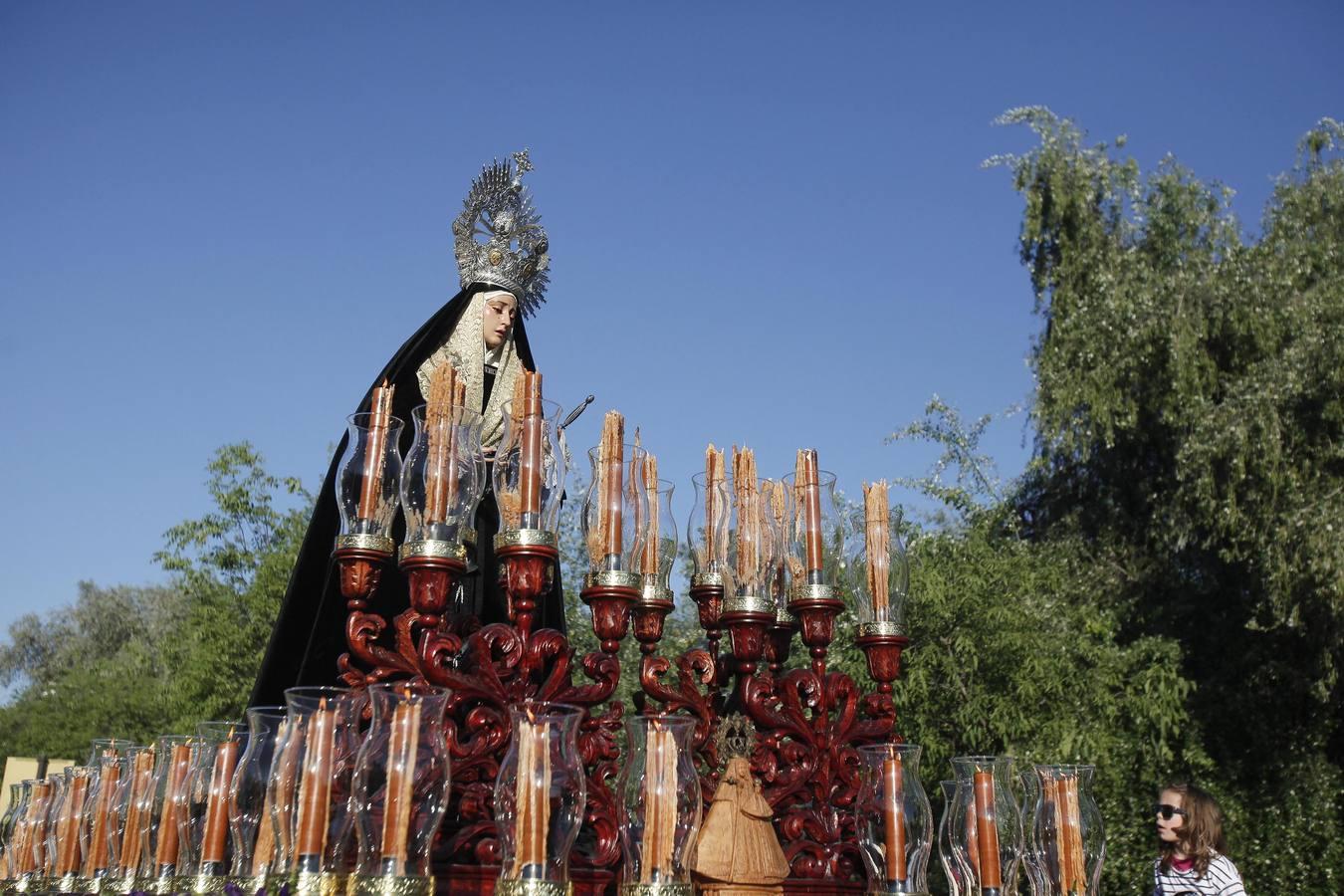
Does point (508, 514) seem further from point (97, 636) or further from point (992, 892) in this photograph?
point (97, 636)

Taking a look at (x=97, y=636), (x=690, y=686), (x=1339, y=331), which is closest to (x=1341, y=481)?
(x=1339, y=331)

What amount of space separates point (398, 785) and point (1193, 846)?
10.4 feet

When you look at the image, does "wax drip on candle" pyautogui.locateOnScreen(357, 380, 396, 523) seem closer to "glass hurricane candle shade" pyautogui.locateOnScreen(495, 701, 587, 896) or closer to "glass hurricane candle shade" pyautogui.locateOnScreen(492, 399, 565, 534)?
"glass hurricane candle shade" pyautogui.locateOnScreen(492, 399, 565, 534)

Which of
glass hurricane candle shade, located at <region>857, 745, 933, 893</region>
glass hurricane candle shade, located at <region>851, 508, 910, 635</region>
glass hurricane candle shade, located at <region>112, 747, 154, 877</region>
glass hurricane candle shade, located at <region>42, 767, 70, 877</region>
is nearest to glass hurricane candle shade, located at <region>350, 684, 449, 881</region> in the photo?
glass hurricane candle shade, located at <region>857, 745, 933, 893</region>

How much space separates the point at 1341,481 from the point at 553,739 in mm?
10650

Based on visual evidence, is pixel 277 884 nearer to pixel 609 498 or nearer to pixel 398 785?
pixel 398 785

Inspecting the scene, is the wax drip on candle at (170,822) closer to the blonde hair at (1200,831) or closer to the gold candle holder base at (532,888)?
the gold candle holder base at (532,888)

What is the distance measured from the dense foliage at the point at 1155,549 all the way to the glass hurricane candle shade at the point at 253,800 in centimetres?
958

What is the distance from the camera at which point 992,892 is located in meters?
3.47

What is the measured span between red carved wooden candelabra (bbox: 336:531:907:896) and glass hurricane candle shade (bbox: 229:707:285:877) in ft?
1.20

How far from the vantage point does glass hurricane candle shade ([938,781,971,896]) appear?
359 cm

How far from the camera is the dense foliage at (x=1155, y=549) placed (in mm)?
11797

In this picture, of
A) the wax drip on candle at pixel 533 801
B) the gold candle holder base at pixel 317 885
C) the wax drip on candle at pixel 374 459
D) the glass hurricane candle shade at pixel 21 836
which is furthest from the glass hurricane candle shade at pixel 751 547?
the glass hurricane candle shade at pixel 21 836

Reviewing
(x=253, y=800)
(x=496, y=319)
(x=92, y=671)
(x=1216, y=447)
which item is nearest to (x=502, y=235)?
(x=496, y=319)
